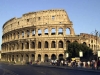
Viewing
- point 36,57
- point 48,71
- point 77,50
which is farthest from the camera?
point 36,57

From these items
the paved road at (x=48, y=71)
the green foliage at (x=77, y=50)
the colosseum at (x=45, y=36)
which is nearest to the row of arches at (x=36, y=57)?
the colosseum at (x=45, y=36)

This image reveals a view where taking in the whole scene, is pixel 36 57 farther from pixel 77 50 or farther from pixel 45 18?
pixel 77 50

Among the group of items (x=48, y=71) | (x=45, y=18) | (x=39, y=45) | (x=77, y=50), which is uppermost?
(x=45, y=18)

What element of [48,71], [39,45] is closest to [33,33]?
[39,45]

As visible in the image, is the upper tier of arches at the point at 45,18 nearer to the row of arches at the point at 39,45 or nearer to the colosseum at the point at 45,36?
the colosseum at the point at 45,36

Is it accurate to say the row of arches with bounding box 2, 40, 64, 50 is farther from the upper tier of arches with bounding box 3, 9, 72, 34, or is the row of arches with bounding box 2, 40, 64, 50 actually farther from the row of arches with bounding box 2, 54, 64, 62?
the upper tier of arches with bounding box 3, 9, 72, 34

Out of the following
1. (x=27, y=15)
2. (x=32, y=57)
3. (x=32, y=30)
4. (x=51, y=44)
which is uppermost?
(x=27, y=15)

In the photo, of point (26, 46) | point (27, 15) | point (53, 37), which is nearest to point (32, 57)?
point (26, 46)

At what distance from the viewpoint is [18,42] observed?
61.5 m

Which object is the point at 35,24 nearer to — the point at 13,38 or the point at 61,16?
the point at 61,16

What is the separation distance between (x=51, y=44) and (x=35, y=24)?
7.48 metres

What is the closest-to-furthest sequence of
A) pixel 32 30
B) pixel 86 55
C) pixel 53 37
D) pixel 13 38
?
pixel 86 55, pixel 53 37, pixel 32 30, pixel 13 38

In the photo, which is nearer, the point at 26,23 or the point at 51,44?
the point at 51,44

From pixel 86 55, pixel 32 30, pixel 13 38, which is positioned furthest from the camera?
pixel 13 38
